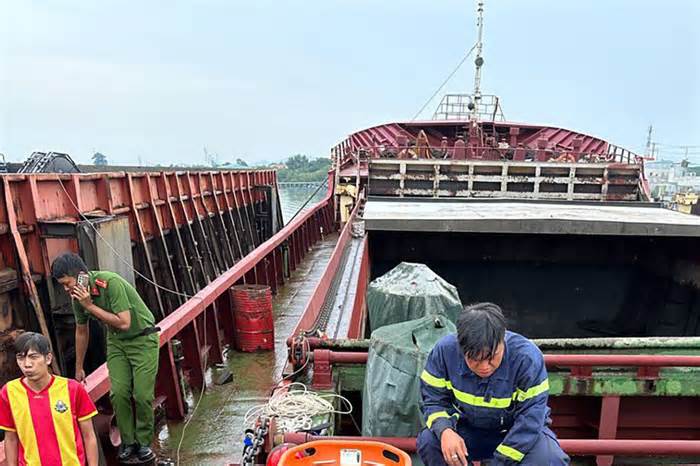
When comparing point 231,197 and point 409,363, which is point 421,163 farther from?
point 409,363

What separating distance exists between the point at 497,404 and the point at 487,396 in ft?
0.19

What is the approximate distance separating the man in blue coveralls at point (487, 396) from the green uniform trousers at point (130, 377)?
207 cm

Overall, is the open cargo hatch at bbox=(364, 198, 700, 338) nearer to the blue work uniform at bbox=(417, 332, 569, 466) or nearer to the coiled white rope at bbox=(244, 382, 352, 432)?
the coiled white rope at bbox=(244, 382, 352, 432)

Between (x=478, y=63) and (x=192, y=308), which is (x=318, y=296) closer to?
(x=192, y=308)

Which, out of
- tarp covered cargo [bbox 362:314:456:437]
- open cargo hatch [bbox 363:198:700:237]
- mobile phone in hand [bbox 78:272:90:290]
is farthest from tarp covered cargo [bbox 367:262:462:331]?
open cargo hatch [bbox 363:198:700:237]

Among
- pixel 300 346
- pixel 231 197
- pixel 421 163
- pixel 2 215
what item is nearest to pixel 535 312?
pixel 421 163

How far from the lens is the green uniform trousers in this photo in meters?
3.35

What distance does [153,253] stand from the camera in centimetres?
918

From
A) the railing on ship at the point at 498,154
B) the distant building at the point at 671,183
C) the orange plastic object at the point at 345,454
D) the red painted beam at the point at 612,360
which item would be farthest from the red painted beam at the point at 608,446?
the distant building at the point at 671,183

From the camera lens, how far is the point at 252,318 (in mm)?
5711

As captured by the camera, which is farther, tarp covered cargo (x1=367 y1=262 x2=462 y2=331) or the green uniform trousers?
tarp covered cargo (x1=367 y1=262 x2=462 y2=331)

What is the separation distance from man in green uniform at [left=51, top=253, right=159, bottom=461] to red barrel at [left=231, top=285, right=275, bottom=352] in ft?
7.11

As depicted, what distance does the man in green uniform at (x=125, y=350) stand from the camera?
319 centimetres

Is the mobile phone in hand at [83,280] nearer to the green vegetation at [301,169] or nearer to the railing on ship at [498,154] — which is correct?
the railing on ship at [498,154]
